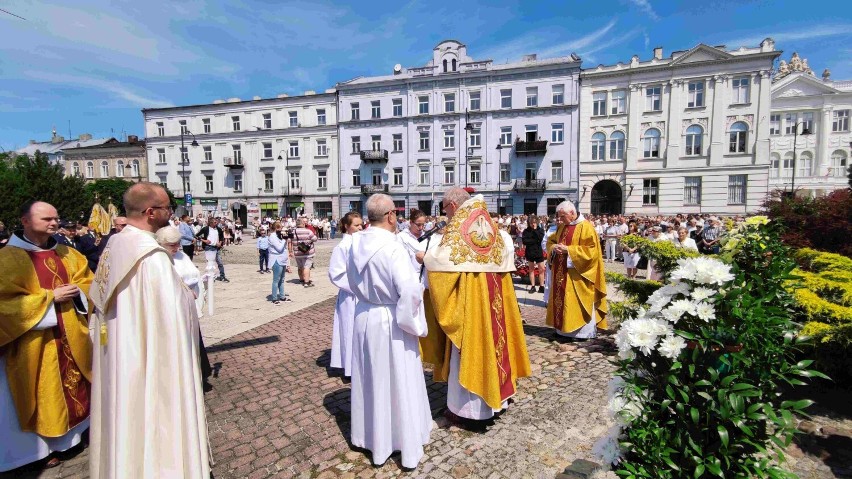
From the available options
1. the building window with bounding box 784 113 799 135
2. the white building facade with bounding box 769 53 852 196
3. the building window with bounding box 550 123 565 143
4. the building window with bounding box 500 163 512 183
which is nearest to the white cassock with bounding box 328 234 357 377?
the building window with bounding box 500 163 512 183

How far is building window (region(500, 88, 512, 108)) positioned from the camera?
33281mm

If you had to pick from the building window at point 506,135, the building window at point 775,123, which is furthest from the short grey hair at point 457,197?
the building window at point 775,123

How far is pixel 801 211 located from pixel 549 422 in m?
7.54

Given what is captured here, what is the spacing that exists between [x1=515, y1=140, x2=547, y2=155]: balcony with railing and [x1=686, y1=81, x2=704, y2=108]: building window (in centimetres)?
1045

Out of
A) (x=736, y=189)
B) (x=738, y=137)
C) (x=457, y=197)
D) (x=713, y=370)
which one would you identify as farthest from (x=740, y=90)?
(x=713, y=370)

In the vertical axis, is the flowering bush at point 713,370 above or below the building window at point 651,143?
below

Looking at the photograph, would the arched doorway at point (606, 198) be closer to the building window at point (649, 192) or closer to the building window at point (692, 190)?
the building window at point (649, 192)

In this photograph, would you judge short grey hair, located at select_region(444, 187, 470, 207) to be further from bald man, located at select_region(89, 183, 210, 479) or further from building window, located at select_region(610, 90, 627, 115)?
building window, located at select_region(610, 90, 627, 115)

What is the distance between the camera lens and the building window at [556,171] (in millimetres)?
32688

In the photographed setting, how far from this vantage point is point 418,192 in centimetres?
3562

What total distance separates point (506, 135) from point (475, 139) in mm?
2617

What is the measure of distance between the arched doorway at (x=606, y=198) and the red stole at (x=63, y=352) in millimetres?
33074

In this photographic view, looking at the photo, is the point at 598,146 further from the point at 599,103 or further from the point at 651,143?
the point at 651,143

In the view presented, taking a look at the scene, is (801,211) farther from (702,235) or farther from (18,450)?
(18,450)
